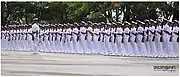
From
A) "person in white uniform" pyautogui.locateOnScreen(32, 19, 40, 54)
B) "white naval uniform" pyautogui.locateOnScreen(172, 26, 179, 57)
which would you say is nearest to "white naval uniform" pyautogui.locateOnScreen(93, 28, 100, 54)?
"person in white uniform" pyautogui.locateOnScreen(32, 19, 40, 54)

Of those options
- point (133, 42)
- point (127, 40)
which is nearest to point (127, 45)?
point (127, 40)

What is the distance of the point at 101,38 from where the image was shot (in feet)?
50.2

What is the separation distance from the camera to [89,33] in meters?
15.6

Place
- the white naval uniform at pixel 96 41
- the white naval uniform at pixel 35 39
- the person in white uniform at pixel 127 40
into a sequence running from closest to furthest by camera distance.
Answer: the person in white uniform at pixel 127 40, the white naval uniform at pixel 96 41, the white naval uniform at pixel 35 39

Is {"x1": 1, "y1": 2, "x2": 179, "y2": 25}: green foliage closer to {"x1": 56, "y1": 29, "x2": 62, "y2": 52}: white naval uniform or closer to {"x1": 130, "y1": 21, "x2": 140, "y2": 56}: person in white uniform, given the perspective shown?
{"x1": 56, "y1": 29, "x2": 62, "y2": 52}: white naval uniform

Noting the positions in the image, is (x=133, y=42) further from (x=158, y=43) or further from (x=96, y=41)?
(x=96, y=41)

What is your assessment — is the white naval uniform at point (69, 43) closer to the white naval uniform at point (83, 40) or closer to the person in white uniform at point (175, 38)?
the white naval uniform at point (83, 40)

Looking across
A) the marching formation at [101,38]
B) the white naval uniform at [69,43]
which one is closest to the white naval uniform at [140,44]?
the marching formation at [101,38]

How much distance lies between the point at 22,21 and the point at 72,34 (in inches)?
215

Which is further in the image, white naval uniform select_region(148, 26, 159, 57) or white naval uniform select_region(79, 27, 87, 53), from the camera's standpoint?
white naval uniform select_region(79, 27, 87, 53)

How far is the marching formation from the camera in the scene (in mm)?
13148

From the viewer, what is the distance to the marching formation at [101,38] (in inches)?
518

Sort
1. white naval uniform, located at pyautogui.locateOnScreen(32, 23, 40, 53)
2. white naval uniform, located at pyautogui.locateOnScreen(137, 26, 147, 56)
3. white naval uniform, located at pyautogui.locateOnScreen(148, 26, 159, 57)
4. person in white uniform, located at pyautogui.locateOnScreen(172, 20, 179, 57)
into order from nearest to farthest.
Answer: person in white uniform, located at pyautogui.locateOnScreen(172, 20, 179, 57) < white naval uniform, located at pyautogui.locateOnScreen(148, 26, 159, 57) < white naval uniform, located at pyautogui.locateOnScreen(137, 26, 147, 56) < white naval uniform, located at pyautogui.locateOnScreen(32, 23, 40, 53)

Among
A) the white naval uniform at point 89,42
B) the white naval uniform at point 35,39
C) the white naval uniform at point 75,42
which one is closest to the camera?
the white naval uniform at point 89,42
